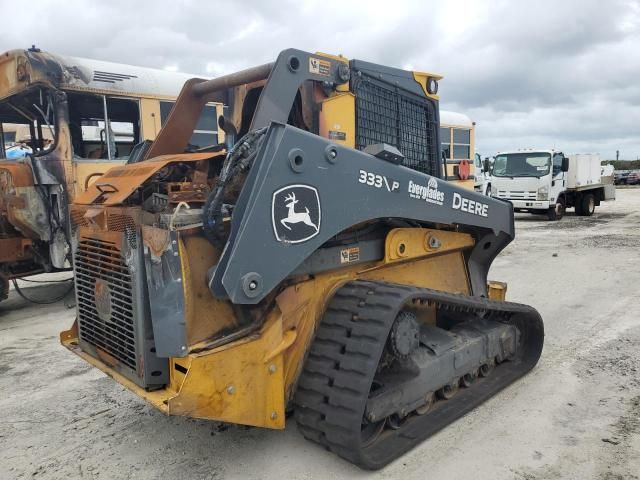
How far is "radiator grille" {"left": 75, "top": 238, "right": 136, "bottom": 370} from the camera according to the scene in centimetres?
284

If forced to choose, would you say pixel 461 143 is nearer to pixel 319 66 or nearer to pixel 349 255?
pixel 319 66

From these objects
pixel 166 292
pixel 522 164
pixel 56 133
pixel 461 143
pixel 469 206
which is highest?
pixel 461 143

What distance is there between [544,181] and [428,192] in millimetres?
14929

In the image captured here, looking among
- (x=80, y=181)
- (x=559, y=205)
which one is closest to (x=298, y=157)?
(x=80, y=181)

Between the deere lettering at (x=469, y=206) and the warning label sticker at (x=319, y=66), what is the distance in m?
1.16

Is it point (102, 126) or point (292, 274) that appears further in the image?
point (102, 126)

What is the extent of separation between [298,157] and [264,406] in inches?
50.0

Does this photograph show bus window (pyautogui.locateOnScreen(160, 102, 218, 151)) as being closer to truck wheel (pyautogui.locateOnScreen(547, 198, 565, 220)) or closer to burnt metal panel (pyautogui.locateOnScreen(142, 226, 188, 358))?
burnt metal panel (pyautogui.locateOnScreen(142, 226, 188, 358))

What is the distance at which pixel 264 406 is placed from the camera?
2.75 metres

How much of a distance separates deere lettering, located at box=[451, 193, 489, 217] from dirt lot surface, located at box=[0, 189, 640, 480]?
1.31m

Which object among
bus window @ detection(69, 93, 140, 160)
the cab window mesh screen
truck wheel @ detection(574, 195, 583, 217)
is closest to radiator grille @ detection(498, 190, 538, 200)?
truck wheel @ detection(574, 195, 583, 217)

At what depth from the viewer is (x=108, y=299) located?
2996 mm

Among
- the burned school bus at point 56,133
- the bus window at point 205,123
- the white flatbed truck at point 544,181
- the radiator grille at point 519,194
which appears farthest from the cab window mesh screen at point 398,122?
the radiator grille at point 519,194

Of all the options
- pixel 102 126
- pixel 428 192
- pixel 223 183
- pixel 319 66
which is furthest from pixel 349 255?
pixel 102 126
